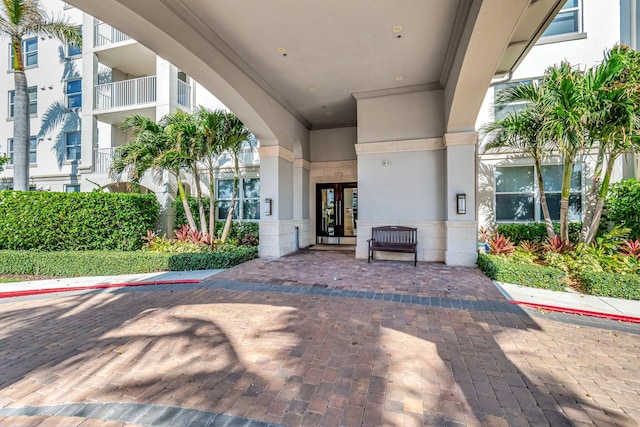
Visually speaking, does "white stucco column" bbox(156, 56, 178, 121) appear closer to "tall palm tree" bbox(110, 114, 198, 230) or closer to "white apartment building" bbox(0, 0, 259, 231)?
"white apartment building" bbox(0, 0, 259, 231)

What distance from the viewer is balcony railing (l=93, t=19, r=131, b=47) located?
39.6ft

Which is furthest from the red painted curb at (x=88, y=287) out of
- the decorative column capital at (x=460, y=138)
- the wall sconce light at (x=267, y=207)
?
the decorative column capital at (x=460, y=138)

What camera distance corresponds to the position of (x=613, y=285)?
503cm

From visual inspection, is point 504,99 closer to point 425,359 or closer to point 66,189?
point 425,359

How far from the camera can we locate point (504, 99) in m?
7.27

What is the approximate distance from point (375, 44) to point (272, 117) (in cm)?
369

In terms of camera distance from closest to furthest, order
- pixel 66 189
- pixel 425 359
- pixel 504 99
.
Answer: pixel 425 359 → pixel 504 99 → pixel 66 189

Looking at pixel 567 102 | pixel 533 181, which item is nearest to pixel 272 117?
pixel 567 102

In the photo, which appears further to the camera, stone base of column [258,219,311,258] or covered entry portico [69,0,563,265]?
stone base of column [258,219,311,258]

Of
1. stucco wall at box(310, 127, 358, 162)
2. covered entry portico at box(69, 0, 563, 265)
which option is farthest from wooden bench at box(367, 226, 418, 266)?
stucco wall at box(310, 127, 358, 162)

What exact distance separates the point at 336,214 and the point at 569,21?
10.2 metres

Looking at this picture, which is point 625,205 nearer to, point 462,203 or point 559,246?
point 559,246

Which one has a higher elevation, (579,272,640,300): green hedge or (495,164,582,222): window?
(495,164,582,222): window

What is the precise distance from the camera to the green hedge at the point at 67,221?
8.17 metres
